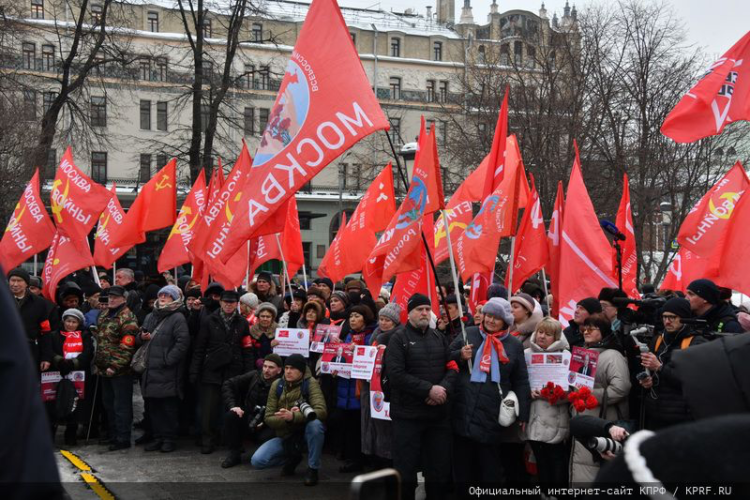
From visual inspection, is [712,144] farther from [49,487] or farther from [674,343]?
[49,487]

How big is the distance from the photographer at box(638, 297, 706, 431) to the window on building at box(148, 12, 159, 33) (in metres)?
59.0

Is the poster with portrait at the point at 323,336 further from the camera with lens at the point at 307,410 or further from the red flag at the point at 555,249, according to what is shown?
the red flag at the point at 555,249

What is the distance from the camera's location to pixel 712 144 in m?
26.8

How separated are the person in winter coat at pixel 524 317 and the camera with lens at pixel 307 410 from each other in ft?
6.91

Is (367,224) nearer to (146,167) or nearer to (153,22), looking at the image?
(146,167)

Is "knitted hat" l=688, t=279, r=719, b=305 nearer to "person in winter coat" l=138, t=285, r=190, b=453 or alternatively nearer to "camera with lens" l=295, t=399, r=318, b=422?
"camera with lens" l=295, t=399, r=318, b=422

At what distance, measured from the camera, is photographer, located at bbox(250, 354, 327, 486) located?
8.71 m

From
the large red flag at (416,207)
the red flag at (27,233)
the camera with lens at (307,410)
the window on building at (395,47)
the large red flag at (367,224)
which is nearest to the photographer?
the large red flag at (416,207)

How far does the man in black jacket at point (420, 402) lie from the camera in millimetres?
7445

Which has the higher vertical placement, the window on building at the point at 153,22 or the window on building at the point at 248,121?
the window on building at the point at 153,22

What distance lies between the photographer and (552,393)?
7363 mm

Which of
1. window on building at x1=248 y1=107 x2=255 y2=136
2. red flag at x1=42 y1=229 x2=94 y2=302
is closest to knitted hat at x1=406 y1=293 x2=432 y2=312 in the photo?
red flag at x1=42 y1=229 x2=94 y2=302

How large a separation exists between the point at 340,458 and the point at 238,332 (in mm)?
1891

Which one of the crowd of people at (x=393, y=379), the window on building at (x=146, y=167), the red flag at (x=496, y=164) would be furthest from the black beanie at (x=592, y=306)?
the window on building at (x=146, y=167)
